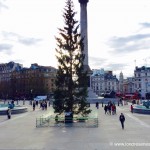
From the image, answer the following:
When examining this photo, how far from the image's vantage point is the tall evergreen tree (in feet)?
117

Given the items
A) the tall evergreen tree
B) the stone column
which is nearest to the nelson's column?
the stone column

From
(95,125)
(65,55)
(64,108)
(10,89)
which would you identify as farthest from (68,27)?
(10,89)

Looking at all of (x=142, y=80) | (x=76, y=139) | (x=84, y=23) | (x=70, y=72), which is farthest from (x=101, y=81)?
(x=76, y=139)

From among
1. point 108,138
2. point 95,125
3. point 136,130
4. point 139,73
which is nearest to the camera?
point 108,138

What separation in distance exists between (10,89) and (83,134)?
11735cm

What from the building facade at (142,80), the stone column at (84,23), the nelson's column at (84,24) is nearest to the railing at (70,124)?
the nelson's column at (84,24)

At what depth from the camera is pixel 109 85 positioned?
7411 inches

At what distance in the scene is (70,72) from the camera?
1438 inches

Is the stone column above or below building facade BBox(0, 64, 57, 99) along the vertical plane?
above

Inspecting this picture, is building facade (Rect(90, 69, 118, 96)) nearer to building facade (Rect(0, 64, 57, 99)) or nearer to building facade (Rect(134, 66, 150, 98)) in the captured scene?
building facade (Rect(134, 66, 150, 98))

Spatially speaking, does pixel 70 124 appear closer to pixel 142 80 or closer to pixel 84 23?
pixel 84 23

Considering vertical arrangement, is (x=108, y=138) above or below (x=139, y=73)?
below

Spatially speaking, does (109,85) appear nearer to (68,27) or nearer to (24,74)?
(24,74)

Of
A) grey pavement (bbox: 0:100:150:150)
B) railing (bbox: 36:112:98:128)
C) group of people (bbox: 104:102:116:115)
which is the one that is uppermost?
group of people (bbox: 104:102:116:115)
